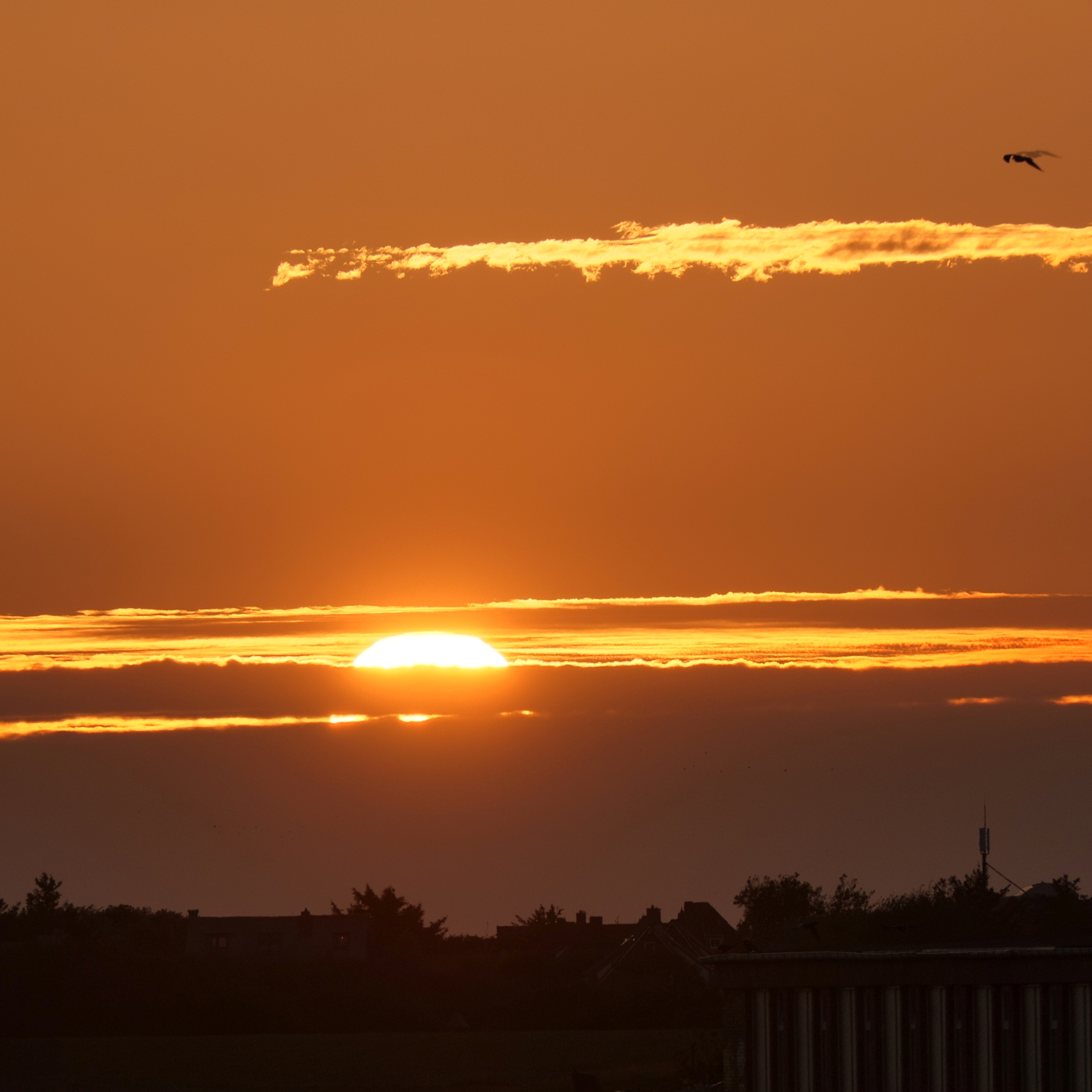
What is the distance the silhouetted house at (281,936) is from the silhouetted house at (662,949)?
19927 mm

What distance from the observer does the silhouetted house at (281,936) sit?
148 m

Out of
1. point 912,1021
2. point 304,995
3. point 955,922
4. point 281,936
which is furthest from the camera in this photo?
point 281,936

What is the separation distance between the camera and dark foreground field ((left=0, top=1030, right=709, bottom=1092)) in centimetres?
8138

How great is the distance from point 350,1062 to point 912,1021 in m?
55.2

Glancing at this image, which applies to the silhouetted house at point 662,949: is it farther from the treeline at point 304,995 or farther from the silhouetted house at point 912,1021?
the silhouetted house at point 912,1021

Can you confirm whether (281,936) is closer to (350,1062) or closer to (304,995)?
(304,995)

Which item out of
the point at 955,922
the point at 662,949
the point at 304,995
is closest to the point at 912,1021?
the point at 955,922

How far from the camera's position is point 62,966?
11725 centimetres

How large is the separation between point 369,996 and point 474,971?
29.5ft

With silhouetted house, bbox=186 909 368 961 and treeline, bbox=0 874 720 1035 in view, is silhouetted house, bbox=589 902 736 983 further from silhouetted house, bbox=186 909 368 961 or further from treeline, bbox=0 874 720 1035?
silhouetted house, bbox=186 909 368 961

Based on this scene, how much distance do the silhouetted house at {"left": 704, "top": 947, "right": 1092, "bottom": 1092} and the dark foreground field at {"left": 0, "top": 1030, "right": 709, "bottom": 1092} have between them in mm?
21447

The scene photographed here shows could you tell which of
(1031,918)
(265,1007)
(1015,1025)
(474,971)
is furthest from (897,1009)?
(474,971)

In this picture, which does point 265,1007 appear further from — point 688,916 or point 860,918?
point 688,916

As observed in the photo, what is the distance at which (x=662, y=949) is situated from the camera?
152 meters
